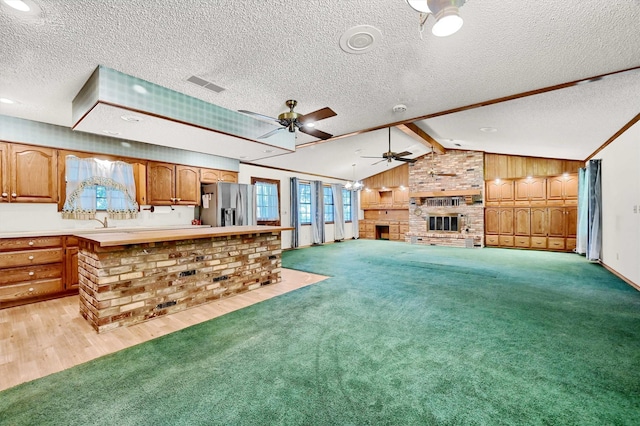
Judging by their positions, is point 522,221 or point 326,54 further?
point 522,221

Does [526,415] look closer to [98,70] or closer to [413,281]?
[413,281]

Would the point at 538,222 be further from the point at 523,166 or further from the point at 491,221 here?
the point at 523,166

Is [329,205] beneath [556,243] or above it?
above

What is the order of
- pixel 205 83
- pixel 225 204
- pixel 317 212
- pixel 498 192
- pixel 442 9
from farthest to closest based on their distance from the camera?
1. pixel 317 212
2. pixel 498 192
3. pixel 225 204
4. pixel 205 83
5. pixel 442 9

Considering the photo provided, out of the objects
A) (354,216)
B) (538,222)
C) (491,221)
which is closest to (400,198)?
(354,216)

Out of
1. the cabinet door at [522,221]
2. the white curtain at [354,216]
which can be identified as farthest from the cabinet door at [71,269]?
the cabinet door at [522,221]

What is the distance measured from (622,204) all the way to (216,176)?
720cm

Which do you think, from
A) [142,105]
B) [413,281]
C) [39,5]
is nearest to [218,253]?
[142,105]

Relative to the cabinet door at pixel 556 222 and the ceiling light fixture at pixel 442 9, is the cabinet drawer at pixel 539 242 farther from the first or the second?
the ceiling light fixture at pixel 442 9

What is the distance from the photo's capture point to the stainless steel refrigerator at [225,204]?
5551 mm

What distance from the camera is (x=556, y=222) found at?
24.2ft

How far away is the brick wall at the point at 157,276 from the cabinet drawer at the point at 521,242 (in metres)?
7.70

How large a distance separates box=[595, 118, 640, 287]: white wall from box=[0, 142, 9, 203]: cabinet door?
27.4 feet

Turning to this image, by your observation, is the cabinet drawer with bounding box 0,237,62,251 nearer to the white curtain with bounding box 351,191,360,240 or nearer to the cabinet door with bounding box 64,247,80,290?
the cabinet door with bounding box 64,247,80,290
